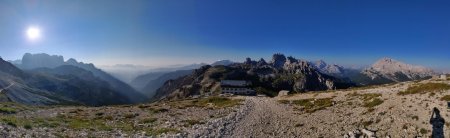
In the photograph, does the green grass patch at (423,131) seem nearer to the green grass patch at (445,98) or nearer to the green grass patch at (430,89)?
the green grass patch at (445,98)

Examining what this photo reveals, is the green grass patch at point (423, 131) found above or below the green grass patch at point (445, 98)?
below

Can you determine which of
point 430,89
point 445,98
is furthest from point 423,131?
point 430,89

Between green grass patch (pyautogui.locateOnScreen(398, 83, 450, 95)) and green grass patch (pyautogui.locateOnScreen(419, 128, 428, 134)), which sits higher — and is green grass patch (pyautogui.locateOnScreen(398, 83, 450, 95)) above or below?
above

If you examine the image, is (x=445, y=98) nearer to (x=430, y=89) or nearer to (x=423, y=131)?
(x=423, y=131)

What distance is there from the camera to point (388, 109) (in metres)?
45.7

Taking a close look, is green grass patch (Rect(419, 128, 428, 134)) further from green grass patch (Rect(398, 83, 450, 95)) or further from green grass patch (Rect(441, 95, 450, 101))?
green grass patch (Rect(398, 83, 450, 95))

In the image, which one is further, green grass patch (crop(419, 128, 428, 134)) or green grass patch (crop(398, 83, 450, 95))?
green grass patch (crop(398, 83, 450, 95))

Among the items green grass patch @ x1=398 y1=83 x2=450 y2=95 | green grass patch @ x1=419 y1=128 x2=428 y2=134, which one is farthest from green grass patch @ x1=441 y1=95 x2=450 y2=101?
green grass patch @ x1=419 y1=128 x2=428 y2=134

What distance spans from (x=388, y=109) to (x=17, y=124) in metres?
42.4

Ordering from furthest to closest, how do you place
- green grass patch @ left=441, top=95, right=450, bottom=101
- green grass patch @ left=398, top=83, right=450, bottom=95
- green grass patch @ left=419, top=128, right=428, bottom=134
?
green grass patch @ left=398, top=83, right=450, bottom=95 < green grass patch @ left=441, top=95, right=450, bottom=101 < green grass patch @ left=419, top=128, right=428, bottom=134

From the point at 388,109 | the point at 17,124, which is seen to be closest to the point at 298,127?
the point at 388,109

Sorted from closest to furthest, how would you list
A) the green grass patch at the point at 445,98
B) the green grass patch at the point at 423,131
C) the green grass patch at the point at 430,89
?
the green grass patch at the point at 423,131
the green grass patch at the point at 445,98
the green grass patch at the point at 430,89

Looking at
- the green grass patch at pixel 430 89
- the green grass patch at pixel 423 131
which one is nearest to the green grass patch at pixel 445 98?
the green grass patch at pixel 430 89

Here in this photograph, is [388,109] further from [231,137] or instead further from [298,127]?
[231,137]
